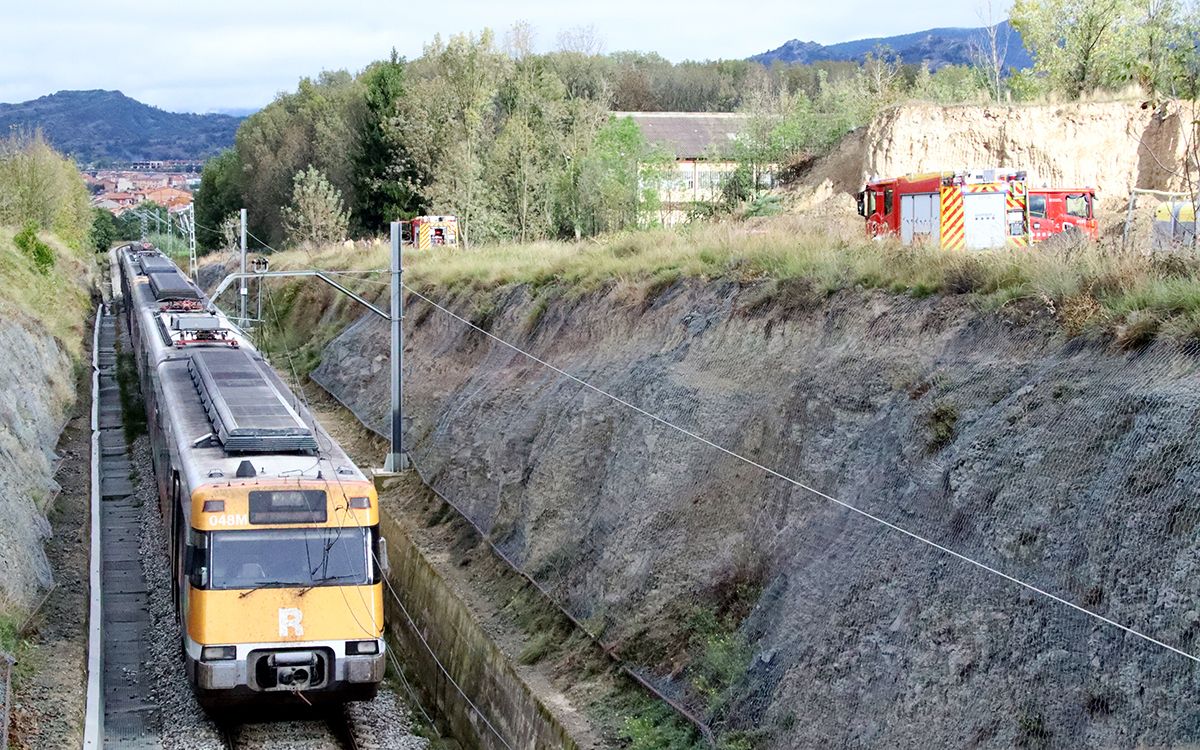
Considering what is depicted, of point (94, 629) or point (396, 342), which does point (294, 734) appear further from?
point (396, 342)

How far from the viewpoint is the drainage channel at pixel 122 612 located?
1573 centimetres

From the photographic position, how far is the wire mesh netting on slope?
964cm

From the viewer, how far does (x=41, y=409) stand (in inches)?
1215

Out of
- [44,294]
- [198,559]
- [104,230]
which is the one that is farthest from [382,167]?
[104,230]

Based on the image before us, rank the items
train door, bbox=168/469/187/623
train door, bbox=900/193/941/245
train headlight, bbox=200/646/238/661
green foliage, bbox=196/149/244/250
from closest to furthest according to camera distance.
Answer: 1. train headlight, bbox=200/646/238/661
2. train door, bbox=168/469/187/623
3. train door, bbox=900/193/941/245
4. green foliage, bbox=196/149/244/250

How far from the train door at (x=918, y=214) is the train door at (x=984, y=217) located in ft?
2.05

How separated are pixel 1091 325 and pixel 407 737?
366 inches

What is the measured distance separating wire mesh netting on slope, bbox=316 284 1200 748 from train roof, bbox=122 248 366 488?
11.7 ft

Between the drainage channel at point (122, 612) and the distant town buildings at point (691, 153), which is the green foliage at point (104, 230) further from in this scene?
the drainage channel at point (122, 612)

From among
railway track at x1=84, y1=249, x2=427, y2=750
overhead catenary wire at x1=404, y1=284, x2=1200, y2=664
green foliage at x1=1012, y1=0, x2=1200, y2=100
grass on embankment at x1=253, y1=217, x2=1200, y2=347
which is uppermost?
green foliage at x1=1012, y1=0, x2=1200, y2=100

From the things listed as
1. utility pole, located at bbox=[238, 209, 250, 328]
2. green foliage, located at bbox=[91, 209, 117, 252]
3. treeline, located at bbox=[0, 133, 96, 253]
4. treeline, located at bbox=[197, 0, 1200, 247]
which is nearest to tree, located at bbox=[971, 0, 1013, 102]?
treeline, located at bbox=[197, 0, 1200, 247]

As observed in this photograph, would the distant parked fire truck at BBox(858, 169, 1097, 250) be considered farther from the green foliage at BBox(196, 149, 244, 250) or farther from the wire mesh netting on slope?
the green foliage at BBox(196, 149, 244, 250)

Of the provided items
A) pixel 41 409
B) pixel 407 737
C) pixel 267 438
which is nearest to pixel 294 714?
pixel 407 737

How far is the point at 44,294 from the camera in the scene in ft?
174
